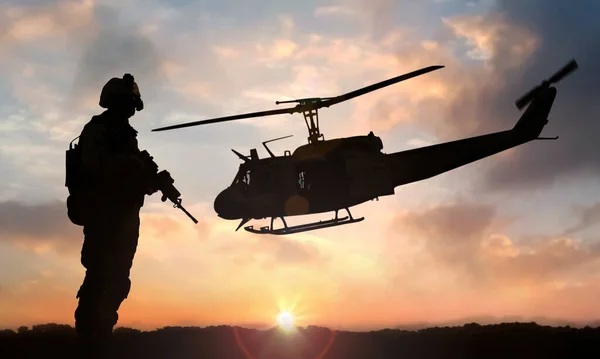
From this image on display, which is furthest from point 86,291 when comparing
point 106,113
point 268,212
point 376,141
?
point 376,141

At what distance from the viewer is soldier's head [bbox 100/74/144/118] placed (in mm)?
7328

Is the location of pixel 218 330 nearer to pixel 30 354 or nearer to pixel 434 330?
pixel 30 354

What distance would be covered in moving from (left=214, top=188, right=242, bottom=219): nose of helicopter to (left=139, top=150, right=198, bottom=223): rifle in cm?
1440

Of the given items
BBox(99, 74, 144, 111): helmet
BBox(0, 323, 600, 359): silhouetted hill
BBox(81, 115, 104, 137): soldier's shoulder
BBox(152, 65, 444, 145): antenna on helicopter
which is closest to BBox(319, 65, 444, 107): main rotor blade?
BBox(152, 65, 444, 145): antenna on helicopter

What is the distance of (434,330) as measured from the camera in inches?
561

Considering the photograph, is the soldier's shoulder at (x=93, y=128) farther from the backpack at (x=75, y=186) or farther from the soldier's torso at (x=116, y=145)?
the backpack at (x=75, y=186)

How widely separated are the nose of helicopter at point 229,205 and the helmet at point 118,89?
14.6 m

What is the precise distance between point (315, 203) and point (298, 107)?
3.96 meters

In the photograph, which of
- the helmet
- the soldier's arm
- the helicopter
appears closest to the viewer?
the soldier's arm

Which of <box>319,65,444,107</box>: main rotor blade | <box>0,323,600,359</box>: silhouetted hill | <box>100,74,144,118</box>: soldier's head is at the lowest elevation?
<box>0,323,600,359</box>: silhouetted hill

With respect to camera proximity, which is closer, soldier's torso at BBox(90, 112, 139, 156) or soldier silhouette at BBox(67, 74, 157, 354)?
soldier silhouette at BBox(67, 74, 157, 354)

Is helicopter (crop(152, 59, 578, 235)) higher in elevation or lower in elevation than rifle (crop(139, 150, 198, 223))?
higher

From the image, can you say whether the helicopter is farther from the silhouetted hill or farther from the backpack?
the backpack

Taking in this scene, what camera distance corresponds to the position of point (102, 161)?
6855 mm
